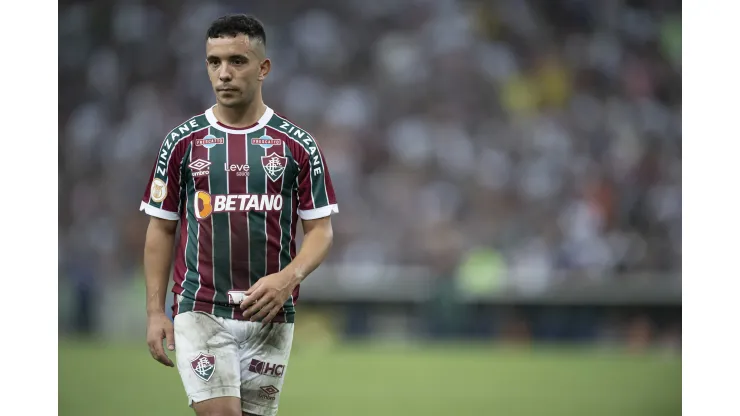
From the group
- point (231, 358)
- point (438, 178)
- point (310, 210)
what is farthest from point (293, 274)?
point (438, 178)

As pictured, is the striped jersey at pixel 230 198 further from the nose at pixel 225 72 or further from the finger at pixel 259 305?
the nose at pixel 225 72

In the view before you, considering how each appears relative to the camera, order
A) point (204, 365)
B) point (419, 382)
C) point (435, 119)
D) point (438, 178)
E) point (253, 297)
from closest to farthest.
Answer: point (253, 297) < point (204, 365) < point (419, 382) < point (438, 178) < point (435, 119)

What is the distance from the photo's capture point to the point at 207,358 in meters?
4.27

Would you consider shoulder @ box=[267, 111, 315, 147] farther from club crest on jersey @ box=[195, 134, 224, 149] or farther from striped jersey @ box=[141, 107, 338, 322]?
club crest on jersey @ box=[195, 134, 224, 149]

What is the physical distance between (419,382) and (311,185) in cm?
618

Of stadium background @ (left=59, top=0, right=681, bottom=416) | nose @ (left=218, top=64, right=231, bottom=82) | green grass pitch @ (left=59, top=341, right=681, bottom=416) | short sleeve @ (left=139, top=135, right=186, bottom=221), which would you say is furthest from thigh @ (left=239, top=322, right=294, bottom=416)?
stadium background @ (left=59, top=0, right=681, bottom=416)

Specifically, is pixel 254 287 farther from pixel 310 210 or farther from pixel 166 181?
pixel 166 181

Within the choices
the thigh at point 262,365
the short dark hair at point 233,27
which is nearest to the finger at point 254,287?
the thigh at point 262,365

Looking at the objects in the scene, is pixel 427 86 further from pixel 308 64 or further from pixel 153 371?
pixel 153 371

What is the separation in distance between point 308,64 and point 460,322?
527 cm

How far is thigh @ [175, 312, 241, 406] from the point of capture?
4.25m

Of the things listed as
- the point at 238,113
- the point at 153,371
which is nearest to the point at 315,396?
the point at 153,371

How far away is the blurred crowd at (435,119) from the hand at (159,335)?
31.2ft

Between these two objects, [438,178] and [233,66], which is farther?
[438,178]
